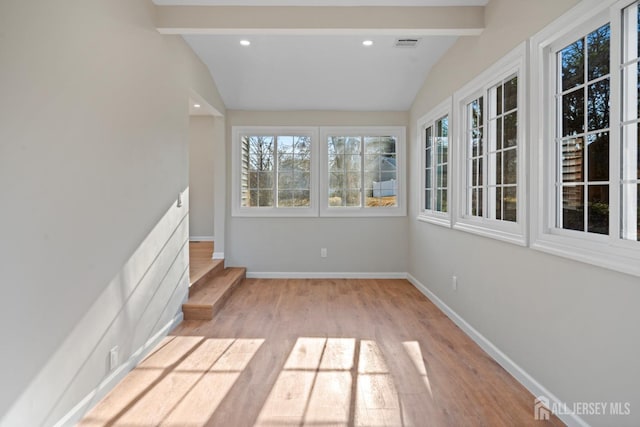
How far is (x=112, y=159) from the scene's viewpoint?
231 cm

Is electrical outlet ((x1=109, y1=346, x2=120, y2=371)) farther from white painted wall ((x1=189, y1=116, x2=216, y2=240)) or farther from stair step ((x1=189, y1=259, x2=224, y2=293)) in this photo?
white painted wall ((x1=189, y1=116, x2=216, y2=240))

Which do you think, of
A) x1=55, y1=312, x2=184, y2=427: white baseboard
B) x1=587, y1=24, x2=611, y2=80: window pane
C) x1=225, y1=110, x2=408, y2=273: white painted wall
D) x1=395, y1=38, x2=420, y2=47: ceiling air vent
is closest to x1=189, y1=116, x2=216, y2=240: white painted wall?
x1=225, y1=110, x2=408, y2=273: white painted wall

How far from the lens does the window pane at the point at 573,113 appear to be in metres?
2.02

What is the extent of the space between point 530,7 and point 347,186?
3.33 meters

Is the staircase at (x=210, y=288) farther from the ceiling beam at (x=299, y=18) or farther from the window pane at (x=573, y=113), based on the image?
the window pane at (x=573, y=113)

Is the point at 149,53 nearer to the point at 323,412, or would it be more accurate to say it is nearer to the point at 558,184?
the point at 323,412

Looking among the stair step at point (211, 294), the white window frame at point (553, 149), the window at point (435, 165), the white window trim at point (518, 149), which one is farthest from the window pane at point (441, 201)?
the stair step at point (211, 294)

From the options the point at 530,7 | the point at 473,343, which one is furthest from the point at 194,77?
the point at 473,343

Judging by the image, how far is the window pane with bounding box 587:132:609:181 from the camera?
72.9 inches

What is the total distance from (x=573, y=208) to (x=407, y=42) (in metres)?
2.47

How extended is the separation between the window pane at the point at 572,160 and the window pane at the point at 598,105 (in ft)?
0.42

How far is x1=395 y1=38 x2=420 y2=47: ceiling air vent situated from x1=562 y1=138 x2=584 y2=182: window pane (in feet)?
6.97

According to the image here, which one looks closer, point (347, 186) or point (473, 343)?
point (473, 343)

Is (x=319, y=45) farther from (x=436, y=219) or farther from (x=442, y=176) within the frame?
(x=436, y=219)
